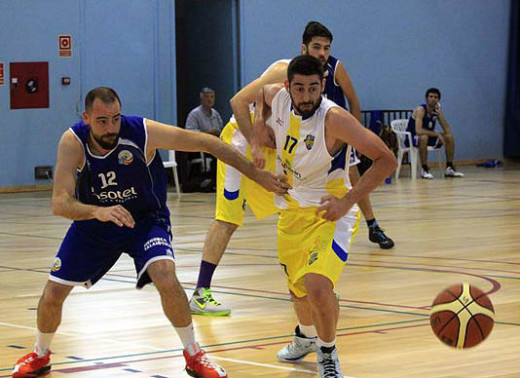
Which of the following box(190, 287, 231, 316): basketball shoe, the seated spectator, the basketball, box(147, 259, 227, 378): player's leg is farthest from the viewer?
the seated spectator

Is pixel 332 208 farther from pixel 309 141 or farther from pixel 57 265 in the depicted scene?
pixel 57 265

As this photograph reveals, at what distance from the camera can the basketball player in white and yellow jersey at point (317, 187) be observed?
5.21m

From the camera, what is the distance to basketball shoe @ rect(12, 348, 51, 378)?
5520mm

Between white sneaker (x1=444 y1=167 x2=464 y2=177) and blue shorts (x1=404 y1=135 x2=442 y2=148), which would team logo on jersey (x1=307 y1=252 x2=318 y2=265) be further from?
white sneaker (x1=444 y1=167 x2=464 y2=177)

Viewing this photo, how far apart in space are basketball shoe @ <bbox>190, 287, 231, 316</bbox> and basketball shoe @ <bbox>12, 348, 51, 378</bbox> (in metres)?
1.75

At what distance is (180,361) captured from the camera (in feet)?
19.1

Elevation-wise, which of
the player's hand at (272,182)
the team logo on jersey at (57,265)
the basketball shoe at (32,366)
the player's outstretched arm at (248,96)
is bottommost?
the basketball shoe at (32,366)

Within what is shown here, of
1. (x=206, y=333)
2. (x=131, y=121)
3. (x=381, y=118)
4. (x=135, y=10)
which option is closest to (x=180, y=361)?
(x=206, y=333)

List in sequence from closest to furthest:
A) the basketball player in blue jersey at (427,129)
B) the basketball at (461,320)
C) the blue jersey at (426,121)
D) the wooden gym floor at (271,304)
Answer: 1. the basketball at (461,320)
2. the wooden gym floor at (271,304)
3. the basketball player in blue jersey at (427,129)
4. the blue jersey at (426,121)

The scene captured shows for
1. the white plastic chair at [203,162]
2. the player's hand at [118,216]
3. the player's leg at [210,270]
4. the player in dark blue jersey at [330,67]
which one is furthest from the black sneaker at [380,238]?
the white plastic chair at [203,162]

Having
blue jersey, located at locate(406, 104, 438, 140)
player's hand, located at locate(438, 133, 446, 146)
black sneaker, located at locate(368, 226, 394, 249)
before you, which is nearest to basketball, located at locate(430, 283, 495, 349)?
black sneaker, located at locate(368, 226, 394, 249)

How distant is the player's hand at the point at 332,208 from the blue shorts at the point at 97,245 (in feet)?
2.73

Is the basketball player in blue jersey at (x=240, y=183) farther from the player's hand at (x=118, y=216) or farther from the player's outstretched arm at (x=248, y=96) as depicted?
the player's hand at (x=118, y=216)

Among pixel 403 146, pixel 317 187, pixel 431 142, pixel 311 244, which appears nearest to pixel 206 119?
pixel 403 146
